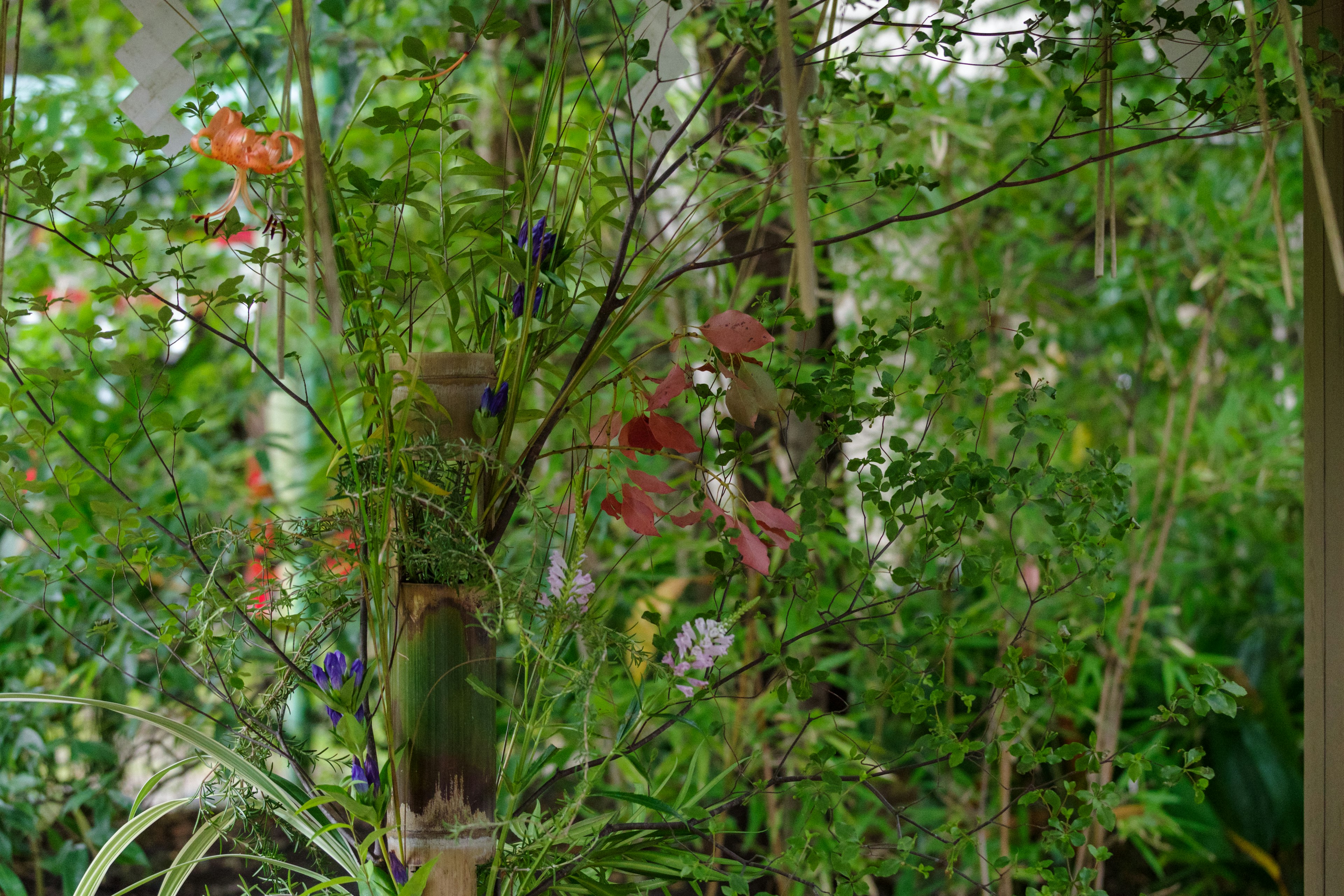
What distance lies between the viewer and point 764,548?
1.79 feet

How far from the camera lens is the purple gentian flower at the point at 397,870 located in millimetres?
525

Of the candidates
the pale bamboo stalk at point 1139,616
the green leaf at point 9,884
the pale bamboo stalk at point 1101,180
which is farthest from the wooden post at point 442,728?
the pale bamboo stalk at point 1139,616

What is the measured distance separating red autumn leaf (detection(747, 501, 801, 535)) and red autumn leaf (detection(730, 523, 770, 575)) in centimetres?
1

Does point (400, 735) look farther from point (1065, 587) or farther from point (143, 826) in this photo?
point (1065, 587)

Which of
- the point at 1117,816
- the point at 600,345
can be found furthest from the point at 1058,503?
the point at 1117,816

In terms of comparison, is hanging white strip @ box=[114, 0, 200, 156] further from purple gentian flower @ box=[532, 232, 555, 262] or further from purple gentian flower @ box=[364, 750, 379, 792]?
purple gentian flower @ box=[364, 750, 379, 792]

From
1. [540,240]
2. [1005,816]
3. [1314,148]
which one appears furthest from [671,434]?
[1005,816]

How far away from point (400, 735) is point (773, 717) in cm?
80

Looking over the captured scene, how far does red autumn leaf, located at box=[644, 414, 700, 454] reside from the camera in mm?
550

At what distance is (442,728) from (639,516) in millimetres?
153

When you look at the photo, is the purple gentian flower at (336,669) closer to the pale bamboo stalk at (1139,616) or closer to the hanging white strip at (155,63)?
the hanging white strip at (155,63)

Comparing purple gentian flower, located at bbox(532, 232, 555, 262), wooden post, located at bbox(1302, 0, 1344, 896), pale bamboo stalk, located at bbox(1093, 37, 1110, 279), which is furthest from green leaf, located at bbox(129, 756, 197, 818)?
wooden post, located at bbox(1302, 0, 1344, 896)

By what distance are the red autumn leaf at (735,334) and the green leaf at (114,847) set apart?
392 mm

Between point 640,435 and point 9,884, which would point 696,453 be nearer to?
point 640,435
